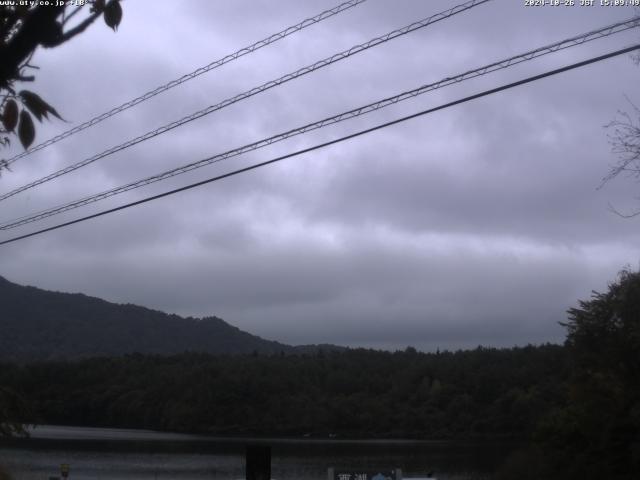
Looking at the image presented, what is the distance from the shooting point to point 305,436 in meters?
81.9

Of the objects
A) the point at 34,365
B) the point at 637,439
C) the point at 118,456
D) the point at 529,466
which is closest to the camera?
the point at 637,439

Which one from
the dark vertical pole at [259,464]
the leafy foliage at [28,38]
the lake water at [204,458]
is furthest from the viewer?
the lake water at [204,458]

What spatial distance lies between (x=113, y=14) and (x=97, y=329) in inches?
6563

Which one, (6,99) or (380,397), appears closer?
(6,99)

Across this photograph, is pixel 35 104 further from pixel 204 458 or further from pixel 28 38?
pixel 204 458

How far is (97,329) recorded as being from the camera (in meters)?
165

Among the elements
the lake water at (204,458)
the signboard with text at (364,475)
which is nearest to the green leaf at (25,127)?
the signboard with text at (364,475)

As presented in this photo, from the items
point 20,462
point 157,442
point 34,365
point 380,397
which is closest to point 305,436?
point 380,397

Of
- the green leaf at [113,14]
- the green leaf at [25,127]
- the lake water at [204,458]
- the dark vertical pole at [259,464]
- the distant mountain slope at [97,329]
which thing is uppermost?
the distant mountain slope at [97,329]

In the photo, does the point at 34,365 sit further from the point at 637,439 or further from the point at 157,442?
the point at 637,439

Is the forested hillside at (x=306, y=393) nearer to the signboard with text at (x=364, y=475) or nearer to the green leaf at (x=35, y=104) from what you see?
the signboard with text at (x=364, y=475)

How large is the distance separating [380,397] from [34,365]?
35.8 m

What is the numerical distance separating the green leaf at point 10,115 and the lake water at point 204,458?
2940 centimetres

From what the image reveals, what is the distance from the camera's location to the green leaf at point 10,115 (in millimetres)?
4062
